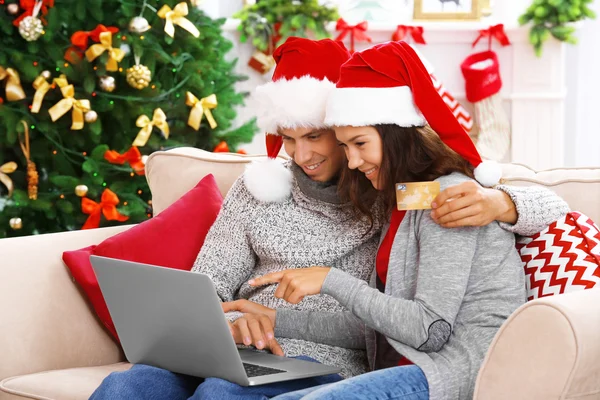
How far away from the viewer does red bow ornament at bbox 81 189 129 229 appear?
3445 mm

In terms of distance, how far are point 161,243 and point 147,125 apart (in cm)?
147

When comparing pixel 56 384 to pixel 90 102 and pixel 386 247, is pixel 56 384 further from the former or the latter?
pixel 90 102

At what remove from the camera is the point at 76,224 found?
3566 mm

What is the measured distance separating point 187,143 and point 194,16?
21.2 inches

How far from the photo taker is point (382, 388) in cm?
145

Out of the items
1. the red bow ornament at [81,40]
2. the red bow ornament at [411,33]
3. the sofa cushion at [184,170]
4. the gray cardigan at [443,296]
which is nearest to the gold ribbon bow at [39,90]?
the red bow ornament at [81,40]

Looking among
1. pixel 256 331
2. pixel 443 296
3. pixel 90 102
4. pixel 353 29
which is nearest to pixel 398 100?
pixel 443 296

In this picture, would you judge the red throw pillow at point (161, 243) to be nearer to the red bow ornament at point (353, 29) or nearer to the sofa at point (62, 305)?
the sofa at point (62, 305)

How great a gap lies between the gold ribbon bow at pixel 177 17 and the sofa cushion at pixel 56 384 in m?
1.90

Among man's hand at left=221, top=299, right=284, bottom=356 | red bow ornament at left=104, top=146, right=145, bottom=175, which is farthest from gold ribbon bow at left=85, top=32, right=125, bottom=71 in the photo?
man's hand at left=221, top=299, right=284, bottom=356

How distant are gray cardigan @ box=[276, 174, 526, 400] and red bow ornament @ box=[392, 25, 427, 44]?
280cm

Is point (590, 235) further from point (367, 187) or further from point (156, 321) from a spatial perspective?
point (156, 321)

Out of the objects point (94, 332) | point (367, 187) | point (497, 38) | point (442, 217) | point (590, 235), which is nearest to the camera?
point (442, 217)

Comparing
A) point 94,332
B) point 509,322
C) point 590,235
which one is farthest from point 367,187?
point 94,332
